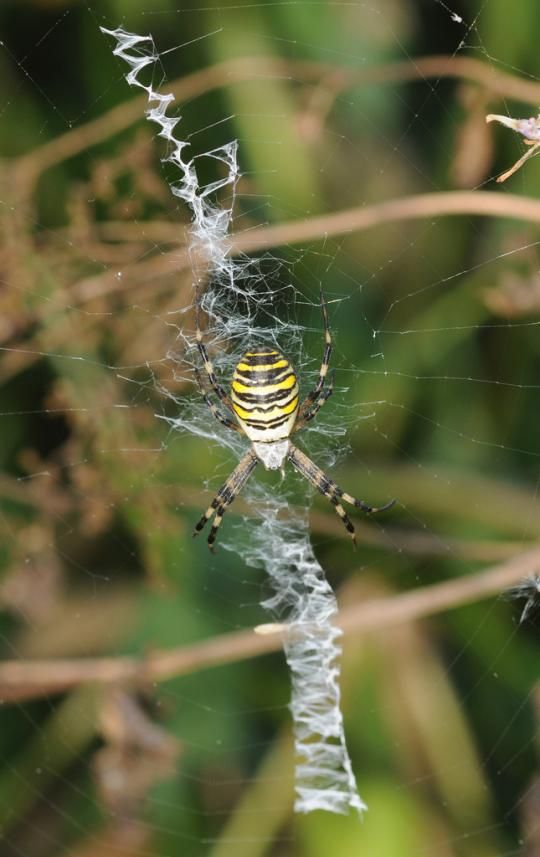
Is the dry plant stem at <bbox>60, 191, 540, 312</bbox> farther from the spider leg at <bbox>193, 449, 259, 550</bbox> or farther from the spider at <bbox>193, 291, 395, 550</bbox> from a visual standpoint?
the spider leg at <bbox>193, 449, 259, 550</bbox>

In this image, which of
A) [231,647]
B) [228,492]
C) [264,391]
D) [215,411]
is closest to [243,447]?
[228,492]

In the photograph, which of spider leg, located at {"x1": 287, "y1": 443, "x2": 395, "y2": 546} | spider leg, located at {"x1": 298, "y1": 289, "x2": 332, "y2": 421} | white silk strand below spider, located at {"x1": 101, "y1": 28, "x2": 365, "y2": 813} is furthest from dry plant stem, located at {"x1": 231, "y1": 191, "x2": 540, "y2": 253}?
spider leg, located at {"x1": 287, "y1": 443, "x2": 395, "y2": 546}

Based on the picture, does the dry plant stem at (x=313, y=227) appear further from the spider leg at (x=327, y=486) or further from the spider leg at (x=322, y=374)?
the spider leg at (x=327, y=486)

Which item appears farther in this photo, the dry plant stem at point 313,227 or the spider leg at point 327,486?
the spider leg at point 327,486

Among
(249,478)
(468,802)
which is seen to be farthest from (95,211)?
(468,802)

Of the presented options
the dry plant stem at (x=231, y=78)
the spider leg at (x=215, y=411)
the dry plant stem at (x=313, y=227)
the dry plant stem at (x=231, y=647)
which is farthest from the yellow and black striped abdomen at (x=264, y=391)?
the dry plant stem at (x=231, y=78)

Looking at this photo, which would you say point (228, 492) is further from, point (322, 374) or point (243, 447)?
point (322, 374)

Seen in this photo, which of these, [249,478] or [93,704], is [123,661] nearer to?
[93,704]
